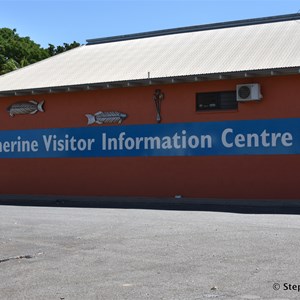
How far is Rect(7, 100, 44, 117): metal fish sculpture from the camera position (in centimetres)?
2417

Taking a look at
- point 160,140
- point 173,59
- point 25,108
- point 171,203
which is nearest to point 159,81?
point 160,140

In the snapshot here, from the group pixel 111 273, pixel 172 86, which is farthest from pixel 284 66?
pixel 111 273

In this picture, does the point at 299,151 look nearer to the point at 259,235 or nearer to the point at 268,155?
the point at 268,155

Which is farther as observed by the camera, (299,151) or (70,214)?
(299,151)

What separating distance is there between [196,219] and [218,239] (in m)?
3.74

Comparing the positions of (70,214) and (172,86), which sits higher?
(172,86)

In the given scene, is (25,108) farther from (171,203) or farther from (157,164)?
(171,203)

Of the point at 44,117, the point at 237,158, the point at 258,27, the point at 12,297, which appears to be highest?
the point at 258,27

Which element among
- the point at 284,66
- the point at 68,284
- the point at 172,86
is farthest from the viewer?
the point at 172,86

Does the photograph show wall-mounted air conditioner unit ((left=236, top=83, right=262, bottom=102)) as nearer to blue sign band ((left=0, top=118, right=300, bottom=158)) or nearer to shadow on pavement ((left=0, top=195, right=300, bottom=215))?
blue sign band ((left=0, top=118, right=300, bottom=158))

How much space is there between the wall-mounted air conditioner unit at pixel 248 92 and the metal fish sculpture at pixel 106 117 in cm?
442

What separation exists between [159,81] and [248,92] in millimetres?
3155

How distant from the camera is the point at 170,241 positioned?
10844 millimetres

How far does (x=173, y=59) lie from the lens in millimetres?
23484
